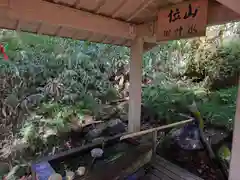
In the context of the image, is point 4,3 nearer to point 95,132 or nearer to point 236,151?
point 236,151

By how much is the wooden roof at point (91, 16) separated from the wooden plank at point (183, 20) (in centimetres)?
9

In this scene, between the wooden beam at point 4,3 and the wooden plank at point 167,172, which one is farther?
the wooden plank at point 167,172

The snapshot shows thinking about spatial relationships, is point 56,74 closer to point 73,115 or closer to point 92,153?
point 73,115

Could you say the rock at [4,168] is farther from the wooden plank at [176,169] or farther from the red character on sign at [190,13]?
the red character on sign at [190,13]

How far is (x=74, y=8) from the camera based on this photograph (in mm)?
1805

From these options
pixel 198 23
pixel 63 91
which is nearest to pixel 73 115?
Answer: pixel 63 91

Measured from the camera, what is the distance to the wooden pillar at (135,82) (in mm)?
2584

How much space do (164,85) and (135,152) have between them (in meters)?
2.68

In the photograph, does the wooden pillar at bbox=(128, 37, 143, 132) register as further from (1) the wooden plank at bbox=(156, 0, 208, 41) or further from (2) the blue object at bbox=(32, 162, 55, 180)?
(2) the blue object at bbox=(32, 162, 55, 180)

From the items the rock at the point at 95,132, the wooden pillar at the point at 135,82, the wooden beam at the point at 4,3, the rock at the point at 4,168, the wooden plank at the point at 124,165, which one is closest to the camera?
the wooden beam at the point at 4,3

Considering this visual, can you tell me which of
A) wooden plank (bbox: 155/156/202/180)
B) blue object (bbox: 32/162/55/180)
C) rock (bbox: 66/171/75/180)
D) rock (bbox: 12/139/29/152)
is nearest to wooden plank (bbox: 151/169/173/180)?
wooden plank (bbox: 155/156/202/180)

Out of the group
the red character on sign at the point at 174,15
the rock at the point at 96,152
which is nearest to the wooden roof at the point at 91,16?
the red character on sign at the point at 174,15

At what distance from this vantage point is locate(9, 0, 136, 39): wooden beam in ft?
4.97

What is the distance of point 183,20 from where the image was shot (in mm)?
1756
